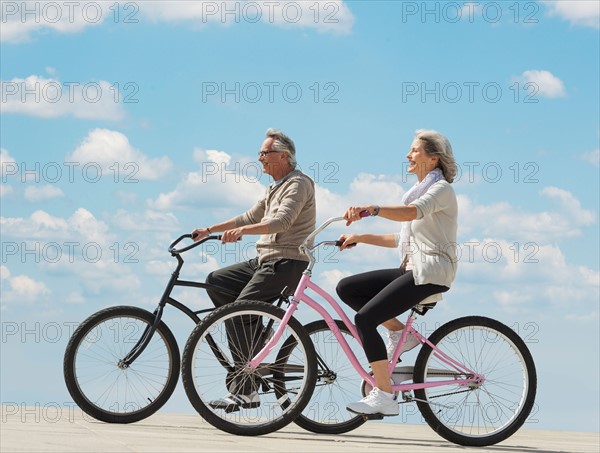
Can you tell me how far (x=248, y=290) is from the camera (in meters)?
6.65

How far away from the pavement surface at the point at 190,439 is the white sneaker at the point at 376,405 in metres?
0.22

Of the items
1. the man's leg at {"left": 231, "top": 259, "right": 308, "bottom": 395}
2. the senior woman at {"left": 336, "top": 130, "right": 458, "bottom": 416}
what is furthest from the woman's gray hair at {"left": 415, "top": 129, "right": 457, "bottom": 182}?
the man's leg at {"left": 231, "top": 259, "right": 308, "bottom": 395}

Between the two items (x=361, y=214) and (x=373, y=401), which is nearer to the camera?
(x=361, y=214)

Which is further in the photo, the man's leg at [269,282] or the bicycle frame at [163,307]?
the bicycle frame at [163,307]

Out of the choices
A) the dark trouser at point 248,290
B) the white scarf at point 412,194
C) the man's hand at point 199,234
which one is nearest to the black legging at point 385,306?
the white scarf at point 412,194

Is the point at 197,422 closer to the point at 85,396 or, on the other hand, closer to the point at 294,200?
the point at 85,396

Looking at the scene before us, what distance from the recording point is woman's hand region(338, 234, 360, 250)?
6199 millimetres

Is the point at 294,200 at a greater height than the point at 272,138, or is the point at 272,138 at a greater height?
the point at 272,138

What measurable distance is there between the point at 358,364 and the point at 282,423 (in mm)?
656

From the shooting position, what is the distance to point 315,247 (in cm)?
620

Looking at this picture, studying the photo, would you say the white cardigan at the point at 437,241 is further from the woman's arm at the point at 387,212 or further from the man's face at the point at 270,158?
the man's face at the point at 270,158

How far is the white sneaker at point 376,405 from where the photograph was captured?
6.04 m

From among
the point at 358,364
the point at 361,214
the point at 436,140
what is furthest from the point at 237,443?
the point at 436,140

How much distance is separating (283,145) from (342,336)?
1.45 m
